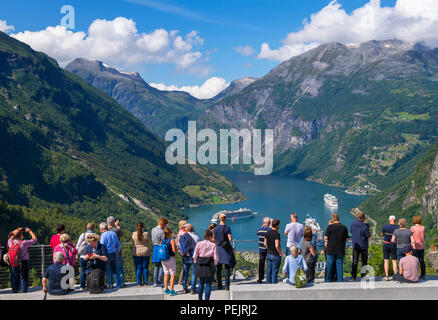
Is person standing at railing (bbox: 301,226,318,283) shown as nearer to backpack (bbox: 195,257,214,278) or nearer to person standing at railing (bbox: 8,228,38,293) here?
backpack (bbox: 195,257,214,278)

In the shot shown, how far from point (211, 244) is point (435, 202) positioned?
669ft

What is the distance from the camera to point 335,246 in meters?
19.5

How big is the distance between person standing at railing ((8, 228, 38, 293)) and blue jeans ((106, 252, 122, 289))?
3.21 metres

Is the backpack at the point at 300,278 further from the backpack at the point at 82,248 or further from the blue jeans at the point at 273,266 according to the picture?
the backpack at the point at 82,248

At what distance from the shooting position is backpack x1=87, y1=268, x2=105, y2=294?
1770cm

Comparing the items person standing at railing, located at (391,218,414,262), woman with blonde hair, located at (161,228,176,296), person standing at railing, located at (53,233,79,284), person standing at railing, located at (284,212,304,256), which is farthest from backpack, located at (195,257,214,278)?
person standing at railing, located at (391,218,414,262)

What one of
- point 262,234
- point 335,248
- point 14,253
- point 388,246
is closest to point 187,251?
point 262,234

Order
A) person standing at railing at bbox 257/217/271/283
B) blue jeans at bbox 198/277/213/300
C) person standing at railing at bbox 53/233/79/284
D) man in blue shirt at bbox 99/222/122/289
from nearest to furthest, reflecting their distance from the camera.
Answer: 1. blue jeans at bbox 198/277/213/300
2. person standing at railing at bbox 53/233/79/284
3. man in blue shirt at bbox 99/222/122/289
4. person standing at railing at bbox 257/217/271/283

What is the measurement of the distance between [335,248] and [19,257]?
44.5 feet

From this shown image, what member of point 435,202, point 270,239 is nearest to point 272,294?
point 270,239

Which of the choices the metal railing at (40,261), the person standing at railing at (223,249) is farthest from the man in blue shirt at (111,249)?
the person standing at railing at (223,249)

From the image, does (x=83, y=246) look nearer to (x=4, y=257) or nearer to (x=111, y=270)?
(x=111, y=270)
